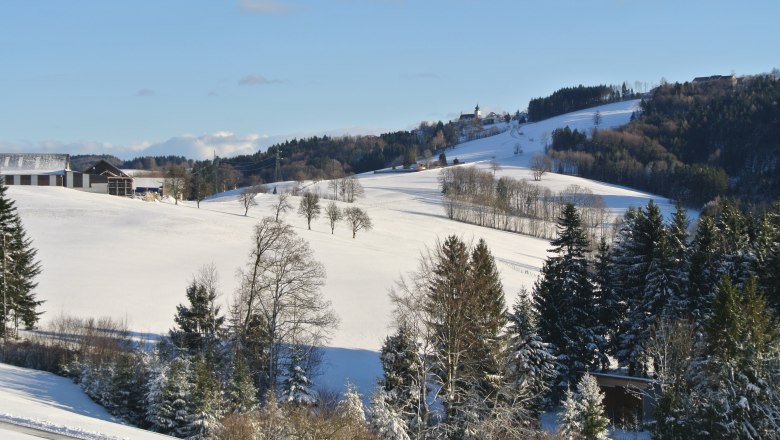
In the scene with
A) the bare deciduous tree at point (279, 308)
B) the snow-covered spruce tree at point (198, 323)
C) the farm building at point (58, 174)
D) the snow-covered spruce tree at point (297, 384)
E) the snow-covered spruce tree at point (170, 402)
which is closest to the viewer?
the snow-covered spruce tree at point (170, 402)

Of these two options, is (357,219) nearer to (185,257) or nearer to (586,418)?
(185,257)

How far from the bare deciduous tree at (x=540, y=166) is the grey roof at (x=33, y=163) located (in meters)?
91.0

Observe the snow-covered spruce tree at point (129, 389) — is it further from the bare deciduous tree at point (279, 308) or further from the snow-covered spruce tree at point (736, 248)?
the snow-covered spruce tree at point (736, 248)

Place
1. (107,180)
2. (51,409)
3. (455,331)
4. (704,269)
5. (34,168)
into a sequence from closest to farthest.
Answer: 1. (455,331)
2. (51,409)
3. (704,269)
4. (34,168)
5. (107,180)

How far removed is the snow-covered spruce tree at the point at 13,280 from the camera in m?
38.0

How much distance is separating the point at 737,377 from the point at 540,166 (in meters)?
140

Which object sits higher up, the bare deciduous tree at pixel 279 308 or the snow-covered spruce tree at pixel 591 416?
the bare deciduous tree at pixel 279 308

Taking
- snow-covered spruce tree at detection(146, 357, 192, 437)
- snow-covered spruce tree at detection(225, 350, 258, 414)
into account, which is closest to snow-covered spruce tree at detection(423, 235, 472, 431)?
snow-covered spruce tree at detection(225, 350, 258, 414)

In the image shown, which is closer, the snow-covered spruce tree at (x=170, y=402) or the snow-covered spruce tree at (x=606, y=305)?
the snow-covered spruce tree at (x=170, y=402)

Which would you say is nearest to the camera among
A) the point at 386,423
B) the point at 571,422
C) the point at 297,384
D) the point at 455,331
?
the point at 455,331

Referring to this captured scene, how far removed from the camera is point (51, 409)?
2366 centimetres

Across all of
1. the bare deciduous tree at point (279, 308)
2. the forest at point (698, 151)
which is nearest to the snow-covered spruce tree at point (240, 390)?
the bare deciduous tree at point (279, 308)

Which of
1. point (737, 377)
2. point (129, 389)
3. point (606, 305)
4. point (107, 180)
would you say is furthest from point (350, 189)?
point (737, 377)

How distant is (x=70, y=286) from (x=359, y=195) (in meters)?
84.3
